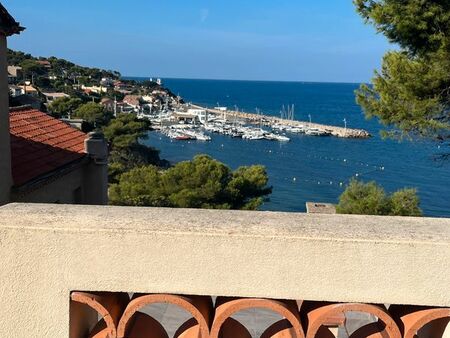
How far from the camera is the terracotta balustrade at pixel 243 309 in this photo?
156cm

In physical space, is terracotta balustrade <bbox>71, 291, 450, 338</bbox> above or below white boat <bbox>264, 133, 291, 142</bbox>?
above

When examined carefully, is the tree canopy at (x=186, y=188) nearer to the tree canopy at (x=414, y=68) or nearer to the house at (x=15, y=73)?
the tree canopy at (x=414, y=68)

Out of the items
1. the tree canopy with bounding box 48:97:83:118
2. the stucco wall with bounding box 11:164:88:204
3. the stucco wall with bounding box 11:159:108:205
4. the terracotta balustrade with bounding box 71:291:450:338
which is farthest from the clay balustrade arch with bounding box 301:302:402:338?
the tree canopy with bounding box 48:97:83:118

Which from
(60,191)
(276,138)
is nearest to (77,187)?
(60,191)

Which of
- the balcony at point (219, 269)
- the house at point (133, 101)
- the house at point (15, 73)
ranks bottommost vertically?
the balcony at point (219, 269)

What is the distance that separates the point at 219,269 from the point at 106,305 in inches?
16.6

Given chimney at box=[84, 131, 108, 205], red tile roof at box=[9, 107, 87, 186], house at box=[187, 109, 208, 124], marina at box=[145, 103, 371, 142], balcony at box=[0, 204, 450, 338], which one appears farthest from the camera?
house at box=[187, 109, 208, 124]

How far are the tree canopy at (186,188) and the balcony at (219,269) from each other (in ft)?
50.9

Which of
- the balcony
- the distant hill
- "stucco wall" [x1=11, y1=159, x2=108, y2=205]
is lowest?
"stucco wall" [x1=11, y1=159, x2=108, y2=205]

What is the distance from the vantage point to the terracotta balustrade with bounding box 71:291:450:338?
1562mm

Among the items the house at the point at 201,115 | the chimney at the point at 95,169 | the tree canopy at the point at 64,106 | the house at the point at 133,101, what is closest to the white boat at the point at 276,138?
the house at the point at 201,115

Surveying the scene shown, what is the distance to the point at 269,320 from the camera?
363 centimetres

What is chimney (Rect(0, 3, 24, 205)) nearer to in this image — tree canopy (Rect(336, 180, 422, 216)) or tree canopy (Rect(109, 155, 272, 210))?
tree canopy (Rect(336, 180, 422, 216))

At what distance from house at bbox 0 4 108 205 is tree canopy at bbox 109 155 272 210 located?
7.43 m
